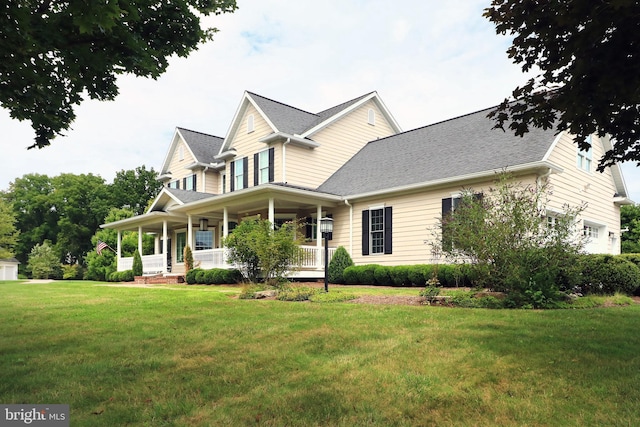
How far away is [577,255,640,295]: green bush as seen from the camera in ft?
34.3

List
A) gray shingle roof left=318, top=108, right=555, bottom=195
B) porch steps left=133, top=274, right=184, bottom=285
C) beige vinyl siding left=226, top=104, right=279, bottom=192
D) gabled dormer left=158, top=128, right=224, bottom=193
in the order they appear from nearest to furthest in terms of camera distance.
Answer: gray shingle roof left=318, top=108, right=555, bottom=195, porch steps left=133, top=274, right=184, bottom=285, beige vinyl siding left=226, top=104, right=279, bottom=192, gabled dormer left=158, top=128, right=224, bottom=193

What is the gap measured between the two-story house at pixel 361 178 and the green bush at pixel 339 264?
0.70m

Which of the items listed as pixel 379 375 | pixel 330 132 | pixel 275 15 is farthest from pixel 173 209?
pixel 379 375

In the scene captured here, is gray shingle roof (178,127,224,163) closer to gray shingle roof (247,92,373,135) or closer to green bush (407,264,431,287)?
gray shingle roof (247,92,373,135)

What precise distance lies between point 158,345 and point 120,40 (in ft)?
12.0

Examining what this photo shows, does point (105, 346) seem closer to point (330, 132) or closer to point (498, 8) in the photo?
point (498, 8)

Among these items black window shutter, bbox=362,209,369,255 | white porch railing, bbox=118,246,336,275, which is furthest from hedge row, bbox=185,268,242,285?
black window shutter, bbox=362,209,369,255

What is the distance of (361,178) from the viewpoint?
1881 centimetres

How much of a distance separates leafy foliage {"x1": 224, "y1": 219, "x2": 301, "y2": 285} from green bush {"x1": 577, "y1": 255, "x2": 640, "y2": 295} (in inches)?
285

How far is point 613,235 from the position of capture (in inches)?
721

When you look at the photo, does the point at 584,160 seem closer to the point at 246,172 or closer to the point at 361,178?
the point at 361,178

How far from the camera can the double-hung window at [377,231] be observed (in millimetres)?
16578

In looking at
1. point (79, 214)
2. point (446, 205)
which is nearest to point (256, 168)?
point (446, 205)

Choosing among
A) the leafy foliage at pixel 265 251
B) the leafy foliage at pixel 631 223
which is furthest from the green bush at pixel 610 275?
the leafy foliage at pixel 631 223
